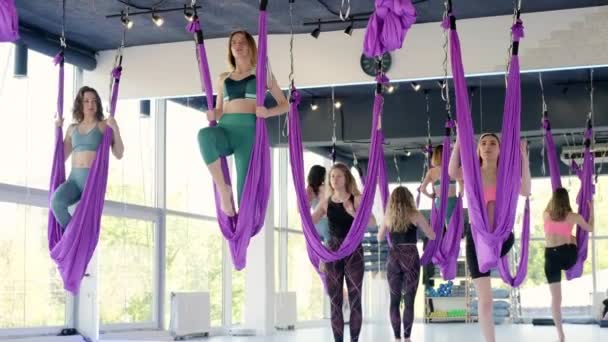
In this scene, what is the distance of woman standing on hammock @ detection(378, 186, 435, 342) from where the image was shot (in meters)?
7.30

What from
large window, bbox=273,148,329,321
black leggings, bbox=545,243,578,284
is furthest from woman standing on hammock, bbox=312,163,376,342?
large window, bbox=273,148,329,321

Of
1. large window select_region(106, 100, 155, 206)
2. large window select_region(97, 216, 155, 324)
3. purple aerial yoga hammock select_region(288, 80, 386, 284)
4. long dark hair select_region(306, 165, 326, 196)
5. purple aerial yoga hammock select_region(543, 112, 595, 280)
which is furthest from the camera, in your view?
large window select_region(106, 100, 155, 206)

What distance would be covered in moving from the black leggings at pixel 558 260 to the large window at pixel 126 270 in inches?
227

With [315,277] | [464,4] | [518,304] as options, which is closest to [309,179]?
[464,4]

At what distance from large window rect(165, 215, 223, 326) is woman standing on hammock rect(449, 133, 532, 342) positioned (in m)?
7.60

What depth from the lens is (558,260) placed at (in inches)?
306

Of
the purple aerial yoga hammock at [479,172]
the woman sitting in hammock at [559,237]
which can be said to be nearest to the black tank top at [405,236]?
the woman sitting in hammock at [559,237]

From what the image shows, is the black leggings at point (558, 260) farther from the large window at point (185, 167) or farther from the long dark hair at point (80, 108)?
the large window at point (185, 167)

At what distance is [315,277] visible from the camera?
1736cm

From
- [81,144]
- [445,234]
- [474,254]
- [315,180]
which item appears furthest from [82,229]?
[445,234]

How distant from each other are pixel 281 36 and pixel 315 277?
8.38 meters

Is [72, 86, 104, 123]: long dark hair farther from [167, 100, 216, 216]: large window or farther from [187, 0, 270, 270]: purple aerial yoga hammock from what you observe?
[167, 100, 216, 216]: large window

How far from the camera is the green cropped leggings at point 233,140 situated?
5.71 meters

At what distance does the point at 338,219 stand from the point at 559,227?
2.59m
